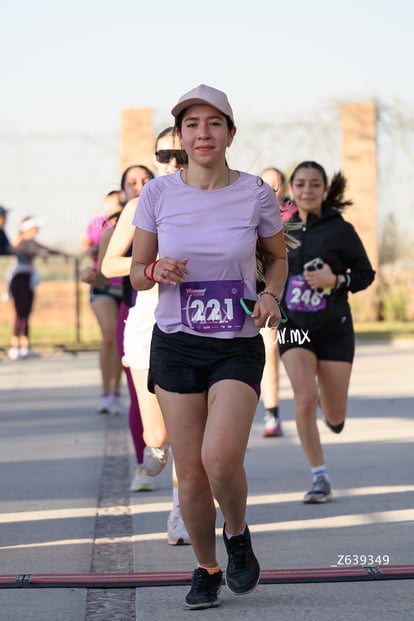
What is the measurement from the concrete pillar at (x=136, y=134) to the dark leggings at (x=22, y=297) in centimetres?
597

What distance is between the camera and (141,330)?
7.70m

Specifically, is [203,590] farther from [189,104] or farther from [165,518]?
[165,518]

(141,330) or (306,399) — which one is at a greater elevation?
(141,330)

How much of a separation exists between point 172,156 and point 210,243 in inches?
68.1

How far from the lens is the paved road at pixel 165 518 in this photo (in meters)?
5.73

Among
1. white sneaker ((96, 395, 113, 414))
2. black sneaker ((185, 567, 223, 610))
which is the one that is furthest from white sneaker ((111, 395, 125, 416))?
black sneaker ((185, 567, 223, 610))

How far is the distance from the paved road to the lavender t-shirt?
1.11 metres

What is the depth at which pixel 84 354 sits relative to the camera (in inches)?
845

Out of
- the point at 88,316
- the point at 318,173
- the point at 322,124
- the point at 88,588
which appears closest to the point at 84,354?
the point at 88,316

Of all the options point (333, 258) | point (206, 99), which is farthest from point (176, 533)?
point (206, 99)

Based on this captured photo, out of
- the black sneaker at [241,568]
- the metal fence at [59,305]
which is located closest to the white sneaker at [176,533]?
the black sneaker at [241,568]

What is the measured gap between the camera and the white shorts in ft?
25.2

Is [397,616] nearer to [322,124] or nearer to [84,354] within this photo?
[84,354]

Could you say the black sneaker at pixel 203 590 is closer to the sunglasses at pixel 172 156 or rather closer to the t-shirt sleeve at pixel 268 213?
the t-shirt sleeve at pixel 268 213
